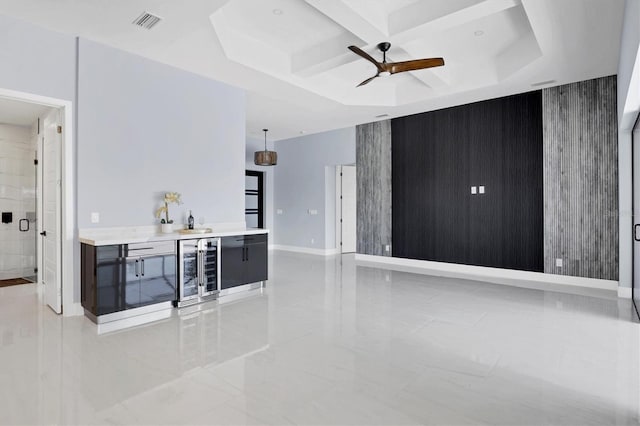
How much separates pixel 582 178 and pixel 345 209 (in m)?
5.25

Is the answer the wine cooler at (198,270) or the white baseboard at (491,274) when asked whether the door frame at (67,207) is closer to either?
the wine cooler at (198,270)

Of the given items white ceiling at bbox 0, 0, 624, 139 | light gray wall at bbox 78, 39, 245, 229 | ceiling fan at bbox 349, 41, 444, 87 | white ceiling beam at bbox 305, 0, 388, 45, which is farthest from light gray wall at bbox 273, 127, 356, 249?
white ceiling beam at bbox 305, 0, 388, 45

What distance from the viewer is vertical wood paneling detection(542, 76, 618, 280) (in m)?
5.21

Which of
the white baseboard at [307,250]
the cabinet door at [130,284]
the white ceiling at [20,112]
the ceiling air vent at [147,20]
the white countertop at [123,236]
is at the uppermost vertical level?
the ceiling air vent at [147,20]

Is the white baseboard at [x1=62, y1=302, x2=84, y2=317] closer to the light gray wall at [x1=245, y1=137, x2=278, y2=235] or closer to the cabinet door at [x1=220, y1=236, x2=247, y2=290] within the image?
the cabinet door at [x1=220, y1=236, x2=247, y2=290]

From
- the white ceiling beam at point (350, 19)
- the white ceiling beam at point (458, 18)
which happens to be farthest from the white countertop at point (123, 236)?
the white ceiling beam at point (458, 18)

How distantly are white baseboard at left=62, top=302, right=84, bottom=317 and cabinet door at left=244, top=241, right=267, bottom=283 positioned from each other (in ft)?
6.17

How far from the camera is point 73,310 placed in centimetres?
394

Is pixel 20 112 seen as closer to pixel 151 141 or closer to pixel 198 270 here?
pixel 151 141

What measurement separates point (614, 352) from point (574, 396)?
1088mm

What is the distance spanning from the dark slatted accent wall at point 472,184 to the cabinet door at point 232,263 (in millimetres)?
3837

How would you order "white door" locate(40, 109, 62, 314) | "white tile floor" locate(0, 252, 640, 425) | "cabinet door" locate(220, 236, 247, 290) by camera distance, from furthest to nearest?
"cabinet door" locate(220, 236, 247, 290), "white door" locate(40, 109, 62, 314), "white tile floor" locate(0, 252, 640, 425)

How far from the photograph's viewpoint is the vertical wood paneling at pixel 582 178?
205 inches

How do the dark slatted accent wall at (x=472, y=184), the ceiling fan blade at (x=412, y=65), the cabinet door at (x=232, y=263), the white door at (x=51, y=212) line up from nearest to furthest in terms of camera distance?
the white door at (x=51, y=212), the ceiling fan blade at (x=412, y=65), the cabinet door at (x=232, y=263), the dark slatted accent wall at (x=472, y=184)
